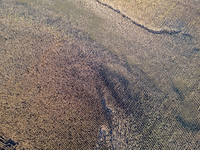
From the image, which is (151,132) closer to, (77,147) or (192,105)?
(192,105)

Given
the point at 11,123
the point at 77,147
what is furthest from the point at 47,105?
the point at 77,147

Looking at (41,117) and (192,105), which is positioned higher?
(192,105)

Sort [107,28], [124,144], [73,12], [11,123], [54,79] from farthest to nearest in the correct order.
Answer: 1. [73,12]
2. [107,28]
3. [54,79]
4. [11,123]
5. [124,144]

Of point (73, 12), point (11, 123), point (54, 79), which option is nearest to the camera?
point (11, 123)

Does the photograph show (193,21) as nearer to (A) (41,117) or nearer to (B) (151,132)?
(B) (151,132)

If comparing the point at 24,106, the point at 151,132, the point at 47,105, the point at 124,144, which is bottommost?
the point at 24,106

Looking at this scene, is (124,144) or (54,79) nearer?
(124,144)
